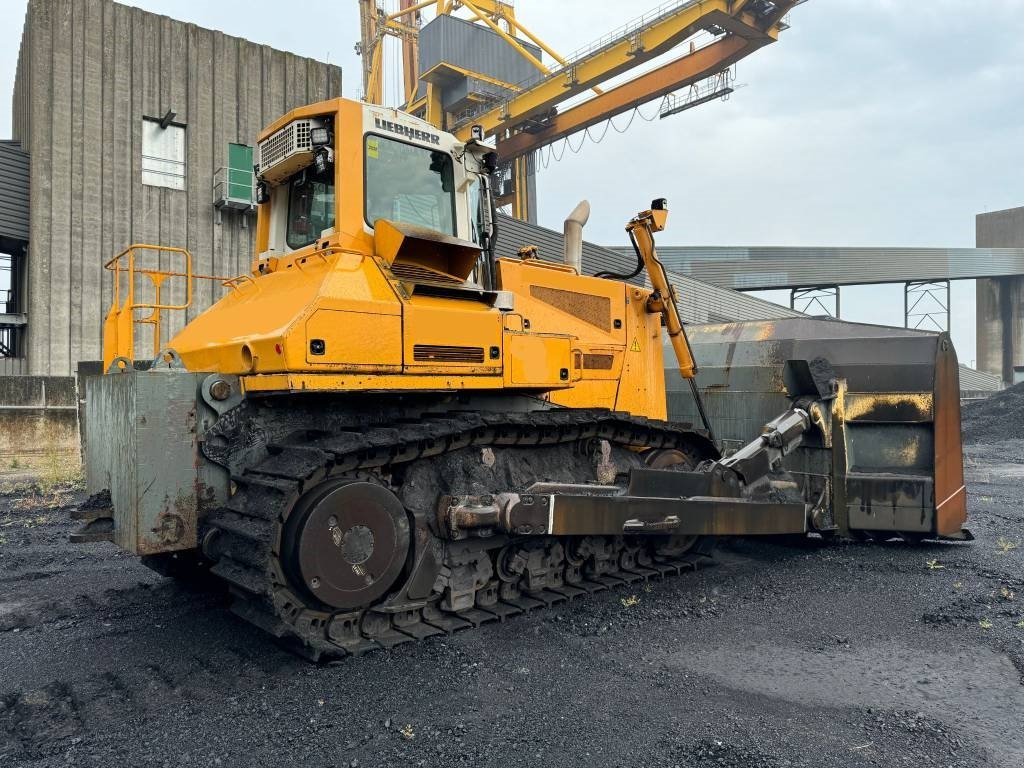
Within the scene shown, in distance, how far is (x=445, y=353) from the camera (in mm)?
4023

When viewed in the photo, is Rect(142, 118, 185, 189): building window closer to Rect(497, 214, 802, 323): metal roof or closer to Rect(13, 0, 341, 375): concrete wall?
Rect(13, 0, 341, 375): concrete wall

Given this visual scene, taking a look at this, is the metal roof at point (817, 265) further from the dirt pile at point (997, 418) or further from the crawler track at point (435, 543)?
the crawler track at point (435, 543)

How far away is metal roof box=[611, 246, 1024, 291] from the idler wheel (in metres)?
29.5

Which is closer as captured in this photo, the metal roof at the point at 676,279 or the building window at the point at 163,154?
the building window at the point at 163,154

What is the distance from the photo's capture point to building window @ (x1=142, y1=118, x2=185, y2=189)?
14977 millimetres

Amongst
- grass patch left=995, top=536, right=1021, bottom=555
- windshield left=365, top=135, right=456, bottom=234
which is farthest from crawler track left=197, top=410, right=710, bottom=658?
grass patch left=995, top=536, right=1021, bottom=555

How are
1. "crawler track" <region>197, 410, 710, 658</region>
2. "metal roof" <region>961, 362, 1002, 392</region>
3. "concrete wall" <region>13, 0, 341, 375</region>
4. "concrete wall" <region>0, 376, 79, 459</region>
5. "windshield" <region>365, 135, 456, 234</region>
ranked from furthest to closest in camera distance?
"metal roof" <region>961, 362, 1002, 392</region> < "concrete wall" <region>13, 0, 341, 375</region> < "concrete wall" <region>0, 376, 79, 459</region> < "windshield" <region>365, 135, 456, 234</region> < "crawler track" <region>197, 410, 710, 658</region>

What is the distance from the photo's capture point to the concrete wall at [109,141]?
13930 mm

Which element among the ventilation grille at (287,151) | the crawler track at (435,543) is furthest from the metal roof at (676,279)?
the crawler track at (435,543)

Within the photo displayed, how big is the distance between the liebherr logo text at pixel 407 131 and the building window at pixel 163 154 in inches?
503

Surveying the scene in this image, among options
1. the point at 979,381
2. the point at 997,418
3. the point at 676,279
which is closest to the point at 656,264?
the point at 676,279

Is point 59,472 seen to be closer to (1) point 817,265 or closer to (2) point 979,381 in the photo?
(1) point 817,265

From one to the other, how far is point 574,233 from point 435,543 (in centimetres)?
271

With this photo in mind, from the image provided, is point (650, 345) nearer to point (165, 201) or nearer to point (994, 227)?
point (165, 201)
